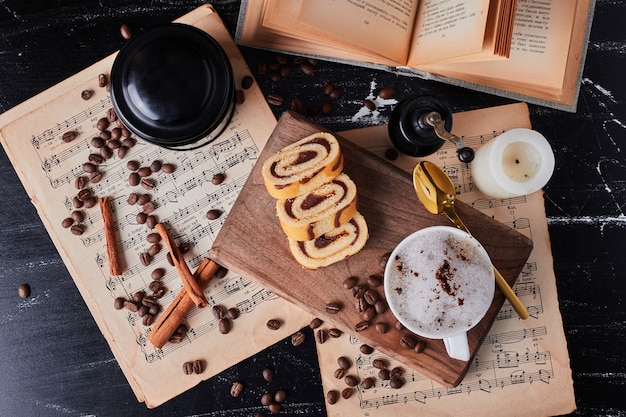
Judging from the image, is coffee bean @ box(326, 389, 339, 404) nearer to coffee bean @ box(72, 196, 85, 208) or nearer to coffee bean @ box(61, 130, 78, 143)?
coffee bean @ box(72, 196, 85, 208)

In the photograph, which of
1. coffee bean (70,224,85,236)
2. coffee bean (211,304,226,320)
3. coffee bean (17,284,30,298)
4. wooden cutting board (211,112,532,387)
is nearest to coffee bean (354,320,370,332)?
wooden cutting board (211,112,532,387)

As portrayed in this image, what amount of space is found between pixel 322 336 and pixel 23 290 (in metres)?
0.74

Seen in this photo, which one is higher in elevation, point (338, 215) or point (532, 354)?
point (338, 215)

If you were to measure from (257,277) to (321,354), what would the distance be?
0.28 m

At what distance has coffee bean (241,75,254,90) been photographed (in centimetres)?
131

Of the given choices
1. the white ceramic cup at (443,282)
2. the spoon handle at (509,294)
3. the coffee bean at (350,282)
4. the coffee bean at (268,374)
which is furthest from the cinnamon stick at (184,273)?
the spoon handle at (509,294)

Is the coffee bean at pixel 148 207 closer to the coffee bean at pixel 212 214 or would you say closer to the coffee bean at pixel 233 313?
the coffee bean at pixel 212 214

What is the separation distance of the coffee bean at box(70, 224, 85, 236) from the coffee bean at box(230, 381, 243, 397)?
0.53 m

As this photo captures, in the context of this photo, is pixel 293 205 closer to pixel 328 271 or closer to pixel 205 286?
pixel 328 271

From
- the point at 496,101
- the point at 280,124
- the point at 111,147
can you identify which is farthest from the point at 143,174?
the point at 496,101

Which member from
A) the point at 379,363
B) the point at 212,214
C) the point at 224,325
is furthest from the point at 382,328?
the point at 212,214

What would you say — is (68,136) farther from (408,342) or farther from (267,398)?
(408,342)

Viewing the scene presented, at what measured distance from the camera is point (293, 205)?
116 cm

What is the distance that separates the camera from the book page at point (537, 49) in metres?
1.23
